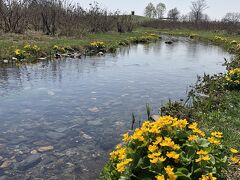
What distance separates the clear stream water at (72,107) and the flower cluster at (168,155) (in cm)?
138

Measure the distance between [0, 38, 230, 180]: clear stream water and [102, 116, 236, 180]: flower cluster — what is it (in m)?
1.38

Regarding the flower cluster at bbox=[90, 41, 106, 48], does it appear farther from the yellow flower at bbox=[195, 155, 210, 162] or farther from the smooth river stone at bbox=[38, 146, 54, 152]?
the yellow flower at bbox=[195, 155, 210, 162]

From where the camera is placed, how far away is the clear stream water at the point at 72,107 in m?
5.91

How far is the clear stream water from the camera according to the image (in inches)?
233

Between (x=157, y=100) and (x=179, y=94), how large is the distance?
3.98 feet

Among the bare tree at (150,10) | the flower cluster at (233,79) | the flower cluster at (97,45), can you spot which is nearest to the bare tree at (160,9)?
the bare tree at (150,10)

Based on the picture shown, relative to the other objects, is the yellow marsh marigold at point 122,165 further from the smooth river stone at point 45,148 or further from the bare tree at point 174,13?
the bare tree at point 174,13

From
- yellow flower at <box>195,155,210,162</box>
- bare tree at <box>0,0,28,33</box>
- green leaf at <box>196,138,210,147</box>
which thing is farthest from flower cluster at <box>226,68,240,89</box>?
bare tree at <box>0,0,28,33</box>

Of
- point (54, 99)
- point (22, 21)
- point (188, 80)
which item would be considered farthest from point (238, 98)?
point (22, 21)

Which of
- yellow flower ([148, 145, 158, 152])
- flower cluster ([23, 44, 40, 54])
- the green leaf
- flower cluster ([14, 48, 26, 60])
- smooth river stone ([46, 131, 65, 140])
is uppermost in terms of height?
flower cluster ([23, 44, 40, 54])

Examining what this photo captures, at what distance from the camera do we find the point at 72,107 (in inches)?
356

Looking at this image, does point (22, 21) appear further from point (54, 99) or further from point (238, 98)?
point (238, 98)

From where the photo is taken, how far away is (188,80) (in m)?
13.6

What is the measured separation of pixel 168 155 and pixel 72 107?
541 centimetres
